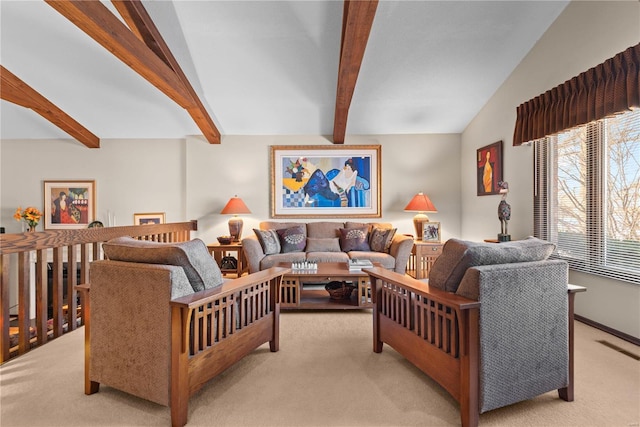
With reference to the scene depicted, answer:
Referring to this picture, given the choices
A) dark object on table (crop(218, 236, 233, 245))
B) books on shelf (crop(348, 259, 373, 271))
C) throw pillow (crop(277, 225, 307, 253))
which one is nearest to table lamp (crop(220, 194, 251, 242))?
dark object on table (crop(218, 236, 233, 245))

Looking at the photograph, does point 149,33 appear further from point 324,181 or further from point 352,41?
point 324,181

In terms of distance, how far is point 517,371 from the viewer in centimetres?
147

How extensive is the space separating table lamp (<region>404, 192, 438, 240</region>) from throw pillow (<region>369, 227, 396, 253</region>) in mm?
580

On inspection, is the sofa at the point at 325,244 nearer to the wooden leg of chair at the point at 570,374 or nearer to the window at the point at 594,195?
the window at the point at 594,195

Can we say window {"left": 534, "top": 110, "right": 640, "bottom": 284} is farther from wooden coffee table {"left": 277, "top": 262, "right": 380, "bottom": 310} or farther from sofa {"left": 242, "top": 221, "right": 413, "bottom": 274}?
wooden coffee table {"left": 277, "top": 262, "right": 380, "bottom": 310}

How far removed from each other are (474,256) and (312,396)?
1.17 m

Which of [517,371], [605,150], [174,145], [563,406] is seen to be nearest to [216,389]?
[517,371]

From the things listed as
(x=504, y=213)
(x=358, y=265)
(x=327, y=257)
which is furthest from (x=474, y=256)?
(x=327, y=257)

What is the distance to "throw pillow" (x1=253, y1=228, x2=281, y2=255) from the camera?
4203mm

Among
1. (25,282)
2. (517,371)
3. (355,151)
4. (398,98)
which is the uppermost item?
(398,98)

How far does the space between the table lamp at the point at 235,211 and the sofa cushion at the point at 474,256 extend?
11.8 ft

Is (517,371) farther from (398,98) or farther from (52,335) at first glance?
(398,98)

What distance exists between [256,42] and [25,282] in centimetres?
310

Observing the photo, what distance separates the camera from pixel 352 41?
2.83m
